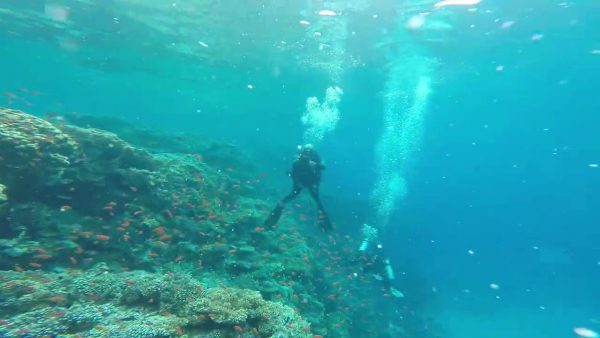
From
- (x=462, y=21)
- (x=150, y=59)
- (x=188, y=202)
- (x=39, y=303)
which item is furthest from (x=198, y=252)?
(x=150, y=59)

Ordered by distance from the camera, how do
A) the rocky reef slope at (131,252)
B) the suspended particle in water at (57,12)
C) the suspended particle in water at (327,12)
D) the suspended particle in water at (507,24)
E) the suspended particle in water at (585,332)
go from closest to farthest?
the rocky reef slope at (131,252) → the suspended particle in water at (507,24) → the suspended particle in water at (327,12) → the suspended particle in water at (57,12) → the suspended particle in water at (585,332)

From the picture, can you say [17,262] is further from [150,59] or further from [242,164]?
[150,59]

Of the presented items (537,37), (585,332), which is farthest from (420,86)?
(585,332)

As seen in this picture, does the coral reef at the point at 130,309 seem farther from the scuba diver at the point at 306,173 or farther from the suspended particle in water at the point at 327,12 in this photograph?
the suspended particle in water at the point at 327,12

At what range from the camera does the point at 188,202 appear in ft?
35.6

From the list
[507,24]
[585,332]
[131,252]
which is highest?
[507,24]

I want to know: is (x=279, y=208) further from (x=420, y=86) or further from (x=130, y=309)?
(x=420, y=86)

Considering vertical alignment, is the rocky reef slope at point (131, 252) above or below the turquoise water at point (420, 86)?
below

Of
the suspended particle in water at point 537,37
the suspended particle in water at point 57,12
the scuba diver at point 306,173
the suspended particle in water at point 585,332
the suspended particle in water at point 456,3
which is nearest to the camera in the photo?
the scuba diver at point 306,173

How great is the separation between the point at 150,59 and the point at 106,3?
13.7 meters

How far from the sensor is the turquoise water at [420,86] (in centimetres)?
2039

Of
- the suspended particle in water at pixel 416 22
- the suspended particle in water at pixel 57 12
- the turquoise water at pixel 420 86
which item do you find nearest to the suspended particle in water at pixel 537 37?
the turquoise water at pixel 420 86

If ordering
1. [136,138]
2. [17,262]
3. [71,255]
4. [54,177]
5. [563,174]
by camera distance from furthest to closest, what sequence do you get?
[563,174] < [136,138] < [54,177] < [71,255] < [17,262]

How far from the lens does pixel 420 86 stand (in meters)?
32.2
